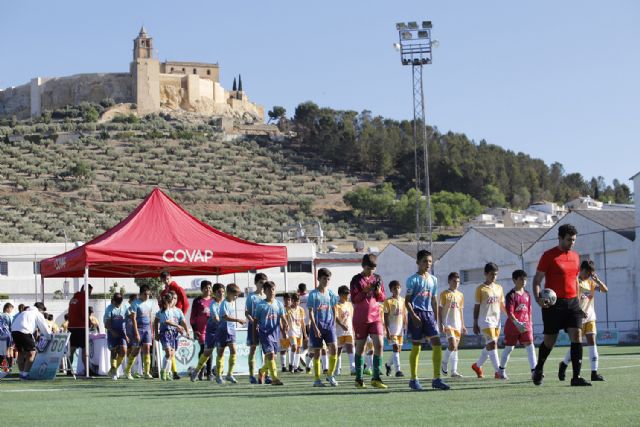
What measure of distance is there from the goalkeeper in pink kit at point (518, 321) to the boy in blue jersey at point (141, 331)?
24.0ft

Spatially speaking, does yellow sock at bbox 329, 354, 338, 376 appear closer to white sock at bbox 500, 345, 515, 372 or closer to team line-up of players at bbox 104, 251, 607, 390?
team line-up of players at bbox 104, 251, 607, 390

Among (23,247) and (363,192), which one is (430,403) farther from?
(363,192)

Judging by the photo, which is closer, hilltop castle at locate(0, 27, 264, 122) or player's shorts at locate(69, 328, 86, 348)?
player's shorts at locate(69, 328, 86, 348)

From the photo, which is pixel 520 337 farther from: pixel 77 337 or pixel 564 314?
pixel 77 337

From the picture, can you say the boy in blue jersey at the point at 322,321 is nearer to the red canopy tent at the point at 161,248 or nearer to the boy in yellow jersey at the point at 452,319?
the boy in yellow jersey at the point at 452,319

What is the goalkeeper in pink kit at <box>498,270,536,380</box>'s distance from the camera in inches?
675

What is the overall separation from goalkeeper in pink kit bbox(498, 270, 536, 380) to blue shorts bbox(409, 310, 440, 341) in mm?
2484

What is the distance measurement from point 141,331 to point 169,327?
2.88 feet

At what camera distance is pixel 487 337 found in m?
17.9

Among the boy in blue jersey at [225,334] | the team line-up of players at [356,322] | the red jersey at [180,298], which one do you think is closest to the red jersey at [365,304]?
the team line-up of players at [356,322]

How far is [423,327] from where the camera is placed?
48.8 feet

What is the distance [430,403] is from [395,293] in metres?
5.91

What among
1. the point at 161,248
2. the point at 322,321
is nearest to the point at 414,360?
the point at 322,321

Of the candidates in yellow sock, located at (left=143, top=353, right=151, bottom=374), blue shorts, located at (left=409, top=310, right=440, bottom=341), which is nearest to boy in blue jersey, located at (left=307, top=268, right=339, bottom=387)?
blue shorts, located at (left=409, top=310, right=440, bottom=341)
